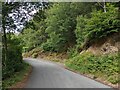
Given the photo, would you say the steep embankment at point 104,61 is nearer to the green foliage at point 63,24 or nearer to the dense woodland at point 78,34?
the dense woodland at point 78,34

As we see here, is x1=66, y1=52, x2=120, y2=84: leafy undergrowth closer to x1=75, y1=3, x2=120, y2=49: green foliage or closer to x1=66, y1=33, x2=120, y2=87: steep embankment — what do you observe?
x1=66, y1=33, x2=120, y2=87: steep embankment

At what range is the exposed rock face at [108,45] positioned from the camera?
2001 cm

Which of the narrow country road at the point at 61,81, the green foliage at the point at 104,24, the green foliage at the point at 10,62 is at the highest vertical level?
the green foliage at the point at 104,24

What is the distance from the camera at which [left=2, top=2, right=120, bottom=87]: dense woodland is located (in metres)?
17.5

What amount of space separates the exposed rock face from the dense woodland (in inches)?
17.4

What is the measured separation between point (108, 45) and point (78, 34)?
28.8 feet

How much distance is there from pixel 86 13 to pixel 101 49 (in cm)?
1038

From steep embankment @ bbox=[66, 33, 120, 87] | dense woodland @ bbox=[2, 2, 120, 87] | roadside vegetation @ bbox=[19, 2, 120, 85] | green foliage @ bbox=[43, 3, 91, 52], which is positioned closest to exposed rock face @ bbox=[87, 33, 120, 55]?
steep embankment @ bbox=[66, 33, 120, 87]

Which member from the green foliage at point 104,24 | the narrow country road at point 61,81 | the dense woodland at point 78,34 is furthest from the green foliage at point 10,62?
the green foliage at point 104,24

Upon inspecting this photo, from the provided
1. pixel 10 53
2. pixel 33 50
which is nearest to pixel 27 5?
pixel 10 53

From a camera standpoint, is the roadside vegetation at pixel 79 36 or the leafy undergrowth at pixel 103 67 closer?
the leafy undergrowth at pixel 103 67

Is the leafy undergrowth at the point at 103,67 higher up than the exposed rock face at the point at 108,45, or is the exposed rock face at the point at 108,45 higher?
the exposed rock face at the point at 108,45

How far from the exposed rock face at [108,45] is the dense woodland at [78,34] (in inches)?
17.4

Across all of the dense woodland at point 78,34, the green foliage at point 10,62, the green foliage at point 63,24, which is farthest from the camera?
the green foliage at point 63,24
